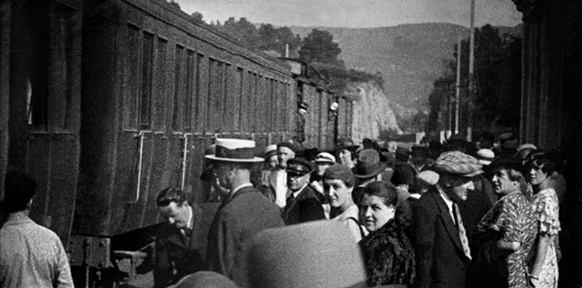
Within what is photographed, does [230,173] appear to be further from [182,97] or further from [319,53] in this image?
[319,53]

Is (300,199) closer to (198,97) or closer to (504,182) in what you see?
(504,182)

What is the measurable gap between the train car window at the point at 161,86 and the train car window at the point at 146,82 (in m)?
0.16

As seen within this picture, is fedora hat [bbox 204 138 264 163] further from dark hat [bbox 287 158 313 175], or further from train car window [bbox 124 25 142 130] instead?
train car window [bbox 124 25 142 130]

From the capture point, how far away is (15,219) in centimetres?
480

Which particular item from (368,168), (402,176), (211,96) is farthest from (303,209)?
(211,96)

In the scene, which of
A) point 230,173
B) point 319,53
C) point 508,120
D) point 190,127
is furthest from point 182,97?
point 319,53

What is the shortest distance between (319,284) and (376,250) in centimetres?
323

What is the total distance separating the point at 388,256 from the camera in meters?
5.16

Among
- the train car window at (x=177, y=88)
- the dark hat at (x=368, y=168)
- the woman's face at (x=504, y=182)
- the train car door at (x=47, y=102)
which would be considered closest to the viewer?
the woman's face at (x=504, y=182)

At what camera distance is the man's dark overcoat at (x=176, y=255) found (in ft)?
17.9

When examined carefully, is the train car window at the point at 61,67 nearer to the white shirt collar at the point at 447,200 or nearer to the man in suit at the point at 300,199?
the man in suit at the point at 300,199

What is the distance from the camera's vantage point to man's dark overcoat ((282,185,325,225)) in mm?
6677

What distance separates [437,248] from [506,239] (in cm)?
66

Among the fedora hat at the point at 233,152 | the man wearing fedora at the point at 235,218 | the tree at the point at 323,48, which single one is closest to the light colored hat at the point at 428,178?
the fedora hat at the point at 233,152
